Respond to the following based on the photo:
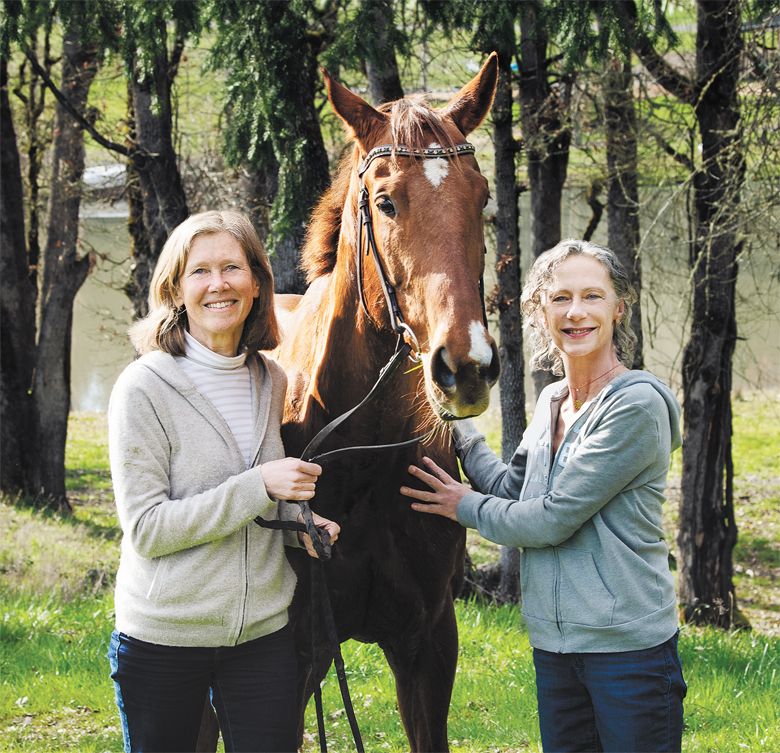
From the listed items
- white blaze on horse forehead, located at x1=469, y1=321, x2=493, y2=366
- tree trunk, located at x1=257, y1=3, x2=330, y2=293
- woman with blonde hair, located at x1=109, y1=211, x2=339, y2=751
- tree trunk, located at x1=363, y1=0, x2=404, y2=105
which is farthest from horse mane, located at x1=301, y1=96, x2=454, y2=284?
tree trunk, located at x1=363, y1=0, x2=404, y2=105

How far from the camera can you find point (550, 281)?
2607 millimetres

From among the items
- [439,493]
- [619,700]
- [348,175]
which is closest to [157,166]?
[348,175]

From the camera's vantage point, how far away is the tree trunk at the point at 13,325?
968 centimetres

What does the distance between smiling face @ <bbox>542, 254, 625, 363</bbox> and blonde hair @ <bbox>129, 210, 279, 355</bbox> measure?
81cm

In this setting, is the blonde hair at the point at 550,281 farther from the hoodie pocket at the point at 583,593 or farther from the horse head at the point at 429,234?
the hoodie pocket at the point at 583,593

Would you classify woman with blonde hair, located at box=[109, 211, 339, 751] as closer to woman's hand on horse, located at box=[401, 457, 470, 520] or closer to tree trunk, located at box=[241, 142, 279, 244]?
woman's hand on horse, located at box=[401, 457, 470, 520]

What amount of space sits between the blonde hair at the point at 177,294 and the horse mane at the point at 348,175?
0.34 m

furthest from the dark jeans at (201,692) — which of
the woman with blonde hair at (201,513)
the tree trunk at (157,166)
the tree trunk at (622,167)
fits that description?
the tree trunk at (622,167)

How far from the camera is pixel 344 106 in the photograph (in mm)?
2688

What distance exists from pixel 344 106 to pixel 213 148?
8.57 m

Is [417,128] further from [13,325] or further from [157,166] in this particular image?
[13,325]

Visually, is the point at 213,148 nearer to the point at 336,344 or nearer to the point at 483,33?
the point at 483,33

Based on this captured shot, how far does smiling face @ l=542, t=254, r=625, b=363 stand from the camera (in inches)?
99.1

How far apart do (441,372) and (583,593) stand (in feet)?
2.33
